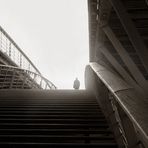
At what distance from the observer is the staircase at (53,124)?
4805 mm

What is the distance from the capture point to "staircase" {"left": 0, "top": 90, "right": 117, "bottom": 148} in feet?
15.8

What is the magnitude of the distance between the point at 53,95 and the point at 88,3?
2.54 metres

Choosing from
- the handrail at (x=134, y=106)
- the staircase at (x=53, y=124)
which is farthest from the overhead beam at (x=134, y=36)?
the staircase at (x=53, y=124)

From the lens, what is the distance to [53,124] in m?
5.50

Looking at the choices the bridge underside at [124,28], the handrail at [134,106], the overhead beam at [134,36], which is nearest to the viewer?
the handrail at [134,106]

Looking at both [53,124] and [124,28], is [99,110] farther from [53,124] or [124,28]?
[124,28]

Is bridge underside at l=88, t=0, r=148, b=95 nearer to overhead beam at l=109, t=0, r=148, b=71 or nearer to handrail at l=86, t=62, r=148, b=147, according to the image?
overhead beam at l=109, t=0, r=148, b=71

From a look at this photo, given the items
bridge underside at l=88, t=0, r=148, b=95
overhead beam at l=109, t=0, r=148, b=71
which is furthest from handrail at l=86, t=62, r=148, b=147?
bridge underside at l=88, t=0, r=148, b=95

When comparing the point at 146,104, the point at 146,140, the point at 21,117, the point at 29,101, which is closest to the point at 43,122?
the point at 21,117

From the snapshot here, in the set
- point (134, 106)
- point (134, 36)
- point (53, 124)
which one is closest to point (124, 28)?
point (134, 36)

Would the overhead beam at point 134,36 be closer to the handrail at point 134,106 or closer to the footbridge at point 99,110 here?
the footbridge at point 99,110

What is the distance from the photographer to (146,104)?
3.30 m

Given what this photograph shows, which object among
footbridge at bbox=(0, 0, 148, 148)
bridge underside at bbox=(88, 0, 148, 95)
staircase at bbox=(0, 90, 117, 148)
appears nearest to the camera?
footbridge at bbox=(0, 0, 148, 148)

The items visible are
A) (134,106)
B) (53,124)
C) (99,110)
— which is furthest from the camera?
(99,110)
